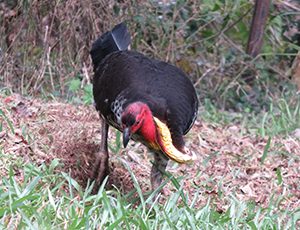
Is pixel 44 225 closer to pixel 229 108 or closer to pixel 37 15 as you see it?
pixel 37 15

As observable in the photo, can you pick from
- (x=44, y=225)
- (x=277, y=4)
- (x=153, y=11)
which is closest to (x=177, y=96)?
(x=44, y=225)

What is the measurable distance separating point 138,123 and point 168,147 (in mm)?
225

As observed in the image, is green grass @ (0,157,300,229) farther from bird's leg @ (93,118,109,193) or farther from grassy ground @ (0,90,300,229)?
bird's leg @ (93,118,109,193)

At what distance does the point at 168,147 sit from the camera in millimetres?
4793

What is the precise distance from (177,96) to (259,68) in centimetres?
454

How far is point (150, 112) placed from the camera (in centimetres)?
485

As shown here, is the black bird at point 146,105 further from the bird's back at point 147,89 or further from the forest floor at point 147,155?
the forest floor at point 147,155

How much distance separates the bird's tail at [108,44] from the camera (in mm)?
6387

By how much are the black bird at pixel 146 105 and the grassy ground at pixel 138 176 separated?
0.95ft

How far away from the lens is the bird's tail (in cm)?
639

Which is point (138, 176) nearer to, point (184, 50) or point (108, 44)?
point (108, 44)

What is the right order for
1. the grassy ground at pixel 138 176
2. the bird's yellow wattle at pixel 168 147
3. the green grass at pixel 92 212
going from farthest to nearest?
the bird's yellow wattle at pixel 168 147 < the grassy ground at pixel 138 176 < the green grass at pixel 92 212

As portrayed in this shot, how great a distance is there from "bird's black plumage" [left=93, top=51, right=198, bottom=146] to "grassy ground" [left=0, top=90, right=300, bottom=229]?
0.42 meters

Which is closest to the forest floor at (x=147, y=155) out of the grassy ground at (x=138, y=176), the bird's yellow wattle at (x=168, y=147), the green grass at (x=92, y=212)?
the grassy ground at (x=138, y=176)
